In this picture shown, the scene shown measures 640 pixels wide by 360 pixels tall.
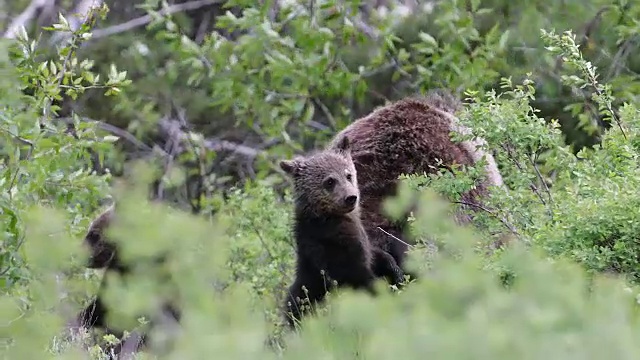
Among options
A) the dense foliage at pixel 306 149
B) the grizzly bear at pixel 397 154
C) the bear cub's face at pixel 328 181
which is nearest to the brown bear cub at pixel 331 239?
the bear cub's face at pixel 328 181

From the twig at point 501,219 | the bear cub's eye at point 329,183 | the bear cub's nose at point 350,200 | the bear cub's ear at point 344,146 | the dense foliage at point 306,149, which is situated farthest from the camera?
the bear cub's ear at point 344,146

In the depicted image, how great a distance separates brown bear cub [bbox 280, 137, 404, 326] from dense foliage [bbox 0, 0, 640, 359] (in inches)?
10.8

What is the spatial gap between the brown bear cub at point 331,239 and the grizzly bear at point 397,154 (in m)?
0.13

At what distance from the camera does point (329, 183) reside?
24.2ft

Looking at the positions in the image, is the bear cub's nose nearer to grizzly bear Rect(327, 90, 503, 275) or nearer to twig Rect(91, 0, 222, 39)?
grizzly bear Rect(327, 90, 503, 275)

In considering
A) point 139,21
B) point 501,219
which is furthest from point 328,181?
point 139,21

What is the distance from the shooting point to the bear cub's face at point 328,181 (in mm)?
7246

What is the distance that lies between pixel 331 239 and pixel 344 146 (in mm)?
672

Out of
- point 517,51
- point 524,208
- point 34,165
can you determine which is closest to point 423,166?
point 524,208

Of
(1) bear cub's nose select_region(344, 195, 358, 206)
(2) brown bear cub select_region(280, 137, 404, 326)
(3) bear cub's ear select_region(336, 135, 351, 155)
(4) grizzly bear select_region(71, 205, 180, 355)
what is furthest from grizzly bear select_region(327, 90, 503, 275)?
(4) grizzly bear select_region(71, 205, 180, 355)

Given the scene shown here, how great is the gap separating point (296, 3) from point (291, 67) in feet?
2.36

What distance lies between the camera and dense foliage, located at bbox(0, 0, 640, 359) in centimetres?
329

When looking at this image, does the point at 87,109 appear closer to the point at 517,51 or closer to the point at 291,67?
the point at 291,67

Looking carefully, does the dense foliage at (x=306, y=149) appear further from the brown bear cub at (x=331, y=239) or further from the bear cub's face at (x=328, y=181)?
the bear cub's face at (x=328, y=181)
